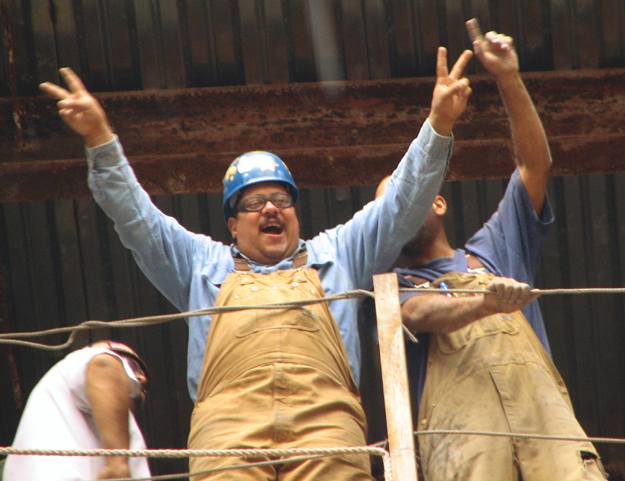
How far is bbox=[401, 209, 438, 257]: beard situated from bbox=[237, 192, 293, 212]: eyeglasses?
1.65 feet

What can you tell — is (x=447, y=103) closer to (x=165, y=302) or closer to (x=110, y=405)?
(x=110, y=405)

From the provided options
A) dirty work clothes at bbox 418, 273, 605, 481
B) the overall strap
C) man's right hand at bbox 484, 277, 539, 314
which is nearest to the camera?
man's right hand at bbox 484, 277, 539, 314

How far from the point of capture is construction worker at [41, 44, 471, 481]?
2.39 meters

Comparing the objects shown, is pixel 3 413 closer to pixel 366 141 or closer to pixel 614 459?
pixel 366 141

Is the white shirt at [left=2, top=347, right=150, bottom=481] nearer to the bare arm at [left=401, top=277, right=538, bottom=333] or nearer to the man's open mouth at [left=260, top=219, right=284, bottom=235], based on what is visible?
the man's open mouth at [left=260, top=219, right=284, bottom=235]

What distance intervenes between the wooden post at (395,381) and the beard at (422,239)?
0.79 metres

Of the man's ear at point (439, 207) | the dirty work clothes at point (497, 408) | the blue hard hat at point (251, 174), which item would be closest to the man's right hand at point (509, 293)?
the dirty work clothes at point (497, 408)

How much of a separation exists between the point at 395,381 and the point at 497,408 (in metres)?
0.70

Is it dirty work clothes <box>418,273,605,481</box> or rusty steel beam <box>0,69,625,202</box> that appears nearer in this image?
dirty work clothes <box>418,273,605,481</box>

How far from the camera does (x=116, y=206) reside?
8.96ft

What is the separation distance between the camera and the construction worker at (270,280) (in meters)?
2.39

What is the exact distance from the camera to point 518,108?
2.87m

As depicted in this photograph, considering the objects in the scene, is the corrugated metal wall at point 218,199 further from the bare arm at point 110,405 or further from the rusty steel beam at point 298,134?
the bare arm at point 110,405

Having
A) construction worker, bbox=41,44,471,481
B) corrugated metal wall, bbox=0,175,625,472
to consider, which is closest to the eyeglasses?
construction worker, bbox=41,44,471,481
